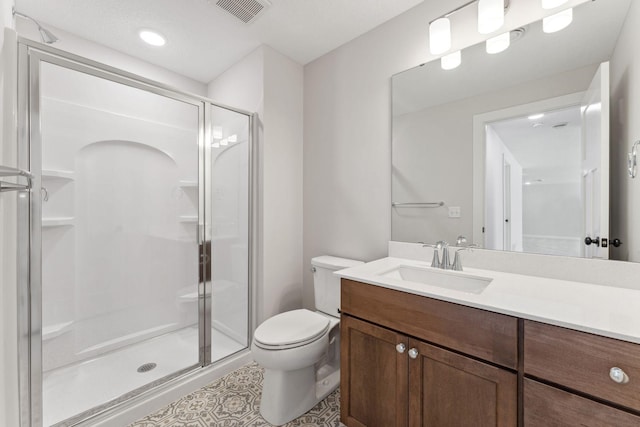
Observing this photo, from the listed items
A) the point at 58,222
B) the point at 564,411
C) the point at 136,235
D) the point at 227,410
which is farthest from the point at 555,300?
the point at 58,222

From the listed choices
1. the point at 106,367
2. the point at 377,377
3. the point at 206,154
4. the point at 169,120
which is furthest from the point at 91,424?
the point at 169,120

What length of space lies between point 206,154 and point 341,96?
110 centimetres

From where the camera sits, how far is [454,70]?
5.07 ft

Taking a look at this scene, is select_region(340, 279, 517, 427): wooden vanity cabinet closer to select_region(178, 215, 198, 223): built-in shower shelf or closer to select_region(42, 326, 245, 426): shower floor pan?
select_region(42, 326, 245, 426): shower floor pan

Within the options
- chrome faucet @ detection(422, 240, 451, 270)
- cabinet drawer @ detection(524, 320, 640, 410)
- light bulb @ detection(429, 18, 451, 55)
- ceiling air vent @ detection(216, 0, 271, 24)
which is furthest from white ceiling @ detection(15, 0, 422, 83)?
cabinet drawer @ detection(524, 320, 640, 410)

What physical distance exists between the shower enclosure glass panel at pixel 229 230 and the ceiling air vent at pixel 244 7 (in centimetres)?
62

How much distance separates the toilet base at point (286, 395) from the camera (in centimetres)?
143

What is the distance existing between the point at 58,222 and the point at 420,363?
2409mm

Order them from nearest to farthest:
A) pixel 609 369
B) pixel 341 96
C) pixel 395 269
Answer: pixel 609 369 < pixel 395 269 < pixel 341 96

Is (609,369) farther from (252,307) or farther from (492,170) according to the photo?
(252,307)

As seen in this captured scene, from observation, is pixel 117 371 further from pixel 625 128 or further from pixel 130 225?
pixel 625 128

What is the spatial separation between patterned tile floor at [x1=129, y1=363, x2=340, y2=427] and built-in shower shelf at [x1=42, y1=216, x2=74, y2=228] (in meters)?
1.40

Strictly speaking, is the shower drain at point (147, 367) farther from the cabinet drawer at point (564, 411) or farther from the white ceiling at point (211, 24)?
the white ceiling at point (211, 24)

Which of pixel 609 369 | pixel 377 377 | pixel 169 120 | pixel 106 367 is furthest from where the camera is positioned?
pixel 169 120
